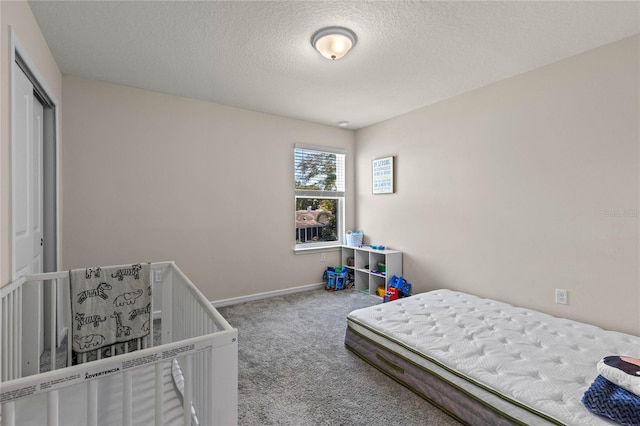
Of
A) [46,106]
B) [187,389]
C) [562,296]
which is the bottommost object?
[562,296]

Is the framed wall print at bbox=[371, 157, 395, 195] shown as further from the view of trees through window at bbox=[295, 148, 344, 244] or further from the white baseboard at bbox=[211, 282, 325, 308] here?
the white baseboard at bbox=[211, 282, 325, 308]

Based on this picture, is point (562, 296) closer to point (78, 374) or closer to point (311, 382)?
point (311, 382)

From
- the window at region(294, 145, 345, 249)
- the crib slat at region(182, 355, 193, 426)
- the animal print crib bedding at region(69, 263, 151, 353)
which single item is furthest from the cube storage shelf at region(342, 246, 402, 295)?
the crib slat at region(182, 355, 193, 426)

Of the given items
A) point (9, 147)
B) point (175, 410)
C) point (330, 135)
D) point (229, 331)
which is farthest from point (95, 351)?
point (330, 135)

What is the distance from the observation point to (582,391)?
1.41m

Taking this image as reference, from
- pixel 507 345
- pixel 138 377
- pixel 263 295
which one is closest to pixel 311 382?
pixel 138 377

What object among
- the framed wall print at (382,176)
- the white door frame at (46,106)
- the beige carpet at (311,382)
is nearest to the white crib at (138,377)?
the white door frame at (46,106)

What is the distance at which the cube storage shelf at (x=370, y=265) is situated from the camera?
3730mm

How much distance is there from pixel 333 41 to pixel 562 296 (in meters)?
2.72

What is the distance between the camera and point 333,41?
2070 millimetres

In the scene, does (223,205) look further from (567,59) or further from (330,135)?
(567,59)

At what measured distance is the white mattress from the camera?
4.65 ft

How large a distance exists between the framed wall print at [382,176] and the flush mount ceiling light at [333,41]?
6.58 feet

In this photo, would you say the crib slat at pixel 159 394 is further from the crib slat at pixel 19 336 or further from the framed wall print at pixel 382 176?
the framed wall print at pixel 382 176
